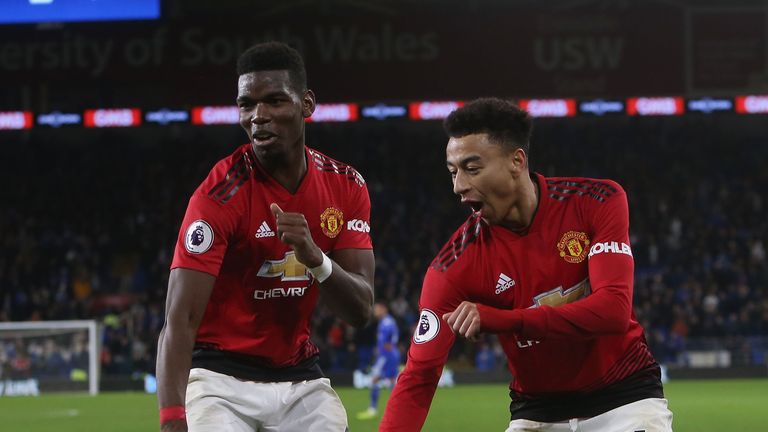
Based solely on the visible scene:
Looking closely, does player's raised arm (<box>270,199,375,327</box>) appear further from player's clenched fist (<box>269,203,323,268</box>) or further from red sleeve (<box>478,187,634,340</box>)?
red sleeve (<box>478,187,634,340</box>)

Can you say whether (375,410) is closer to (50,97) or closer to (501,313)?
(50,97)

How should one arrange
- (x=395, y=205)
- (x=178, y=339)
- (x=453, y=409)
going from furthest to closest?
(x=395, y=205), (x=453, y=409), (x=178, y=339)

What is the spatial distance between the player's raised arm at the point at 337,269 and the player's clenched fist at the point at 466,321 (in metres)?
0.61

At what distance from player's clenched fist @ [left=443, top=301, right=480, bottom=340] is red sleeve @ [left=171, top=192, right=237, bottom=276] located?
3.49 ft

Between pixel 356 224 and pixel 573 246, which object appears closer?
pixel 573 246

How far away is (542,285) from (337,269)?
0.83 meters

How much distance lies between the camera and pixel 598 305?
4082 millimetres

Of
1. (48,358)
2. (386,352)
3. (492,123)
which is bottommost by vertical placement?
(48,358)

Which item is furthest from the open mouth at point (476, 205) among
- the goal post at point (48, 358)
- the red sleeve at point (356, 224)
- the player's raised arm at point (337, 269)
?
the goal post at point (48, 358)

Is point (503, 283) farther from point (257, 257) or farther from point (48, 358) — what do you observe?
point (48, 358)

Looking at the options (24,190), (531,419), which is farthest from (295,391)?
(24,190)

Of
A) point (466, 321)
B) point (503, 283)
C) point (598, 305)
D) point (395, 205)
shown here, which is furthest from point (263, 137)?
point (395, 205)

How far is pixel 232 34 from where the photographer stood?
22.3m

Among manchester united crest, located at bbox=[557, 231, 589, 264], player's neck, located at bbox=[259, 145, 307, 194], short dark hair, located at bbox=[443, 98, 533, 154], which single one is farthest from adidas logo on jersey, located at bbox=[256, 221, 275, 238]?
manchester united crest, located at bbox=[557, 231, 589, 264]
